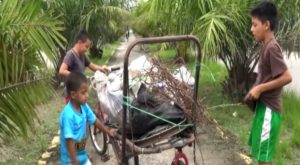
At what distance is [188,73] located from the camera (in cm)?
468

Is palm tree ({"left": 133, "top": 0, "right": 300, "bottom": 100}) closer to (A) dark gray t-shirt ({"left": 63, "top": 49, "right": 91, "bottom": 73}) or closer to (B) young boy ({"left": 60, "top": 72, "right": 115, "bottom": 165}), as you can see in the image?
(A) dark gray t-shirt ({"left": 63, "top": 49, "right": 91, "bottom": 73})

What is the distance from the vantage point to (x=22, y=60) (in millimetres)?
3178

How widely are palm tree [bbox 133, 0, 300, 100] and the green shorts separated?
3187 mm

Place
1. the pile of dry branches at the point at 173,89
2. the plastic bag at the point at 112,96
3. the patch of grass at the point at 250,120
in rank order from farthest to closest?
the patch of grass at the point at 250,120 → the plastic bag at the point at 112,96 → the pile of dry branches at the point at 173,89

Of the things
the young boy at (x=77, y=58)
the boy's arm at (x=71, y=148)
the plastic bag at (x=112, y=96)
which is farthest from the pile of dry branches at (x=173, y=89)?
the young boy at (x=77, y=58)

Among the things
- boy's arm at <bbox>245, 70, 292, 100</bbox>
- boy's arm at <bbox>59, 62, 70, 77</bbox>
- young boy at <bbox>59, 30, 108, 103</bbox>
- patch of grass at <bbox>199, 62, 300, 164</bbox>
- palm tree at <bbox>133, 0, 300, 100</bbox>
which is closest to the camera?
boy's arm at <bbox>245, 70, 292, 100</bbox>

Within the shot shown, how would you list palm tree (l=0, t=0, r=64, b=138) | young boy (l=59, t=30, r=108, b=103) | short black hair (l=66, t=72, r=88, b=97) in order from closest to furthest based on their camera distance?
palm tree (l=0, t=0, r=64, b=138), short black hair (l=66, t=72, r=88, b=97), young boy (l=59, t=30, r=108, b=103)

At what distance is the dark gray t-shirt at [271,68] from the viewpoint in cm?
417

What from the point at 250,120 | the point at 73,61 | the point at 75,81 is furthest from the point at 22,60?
the point at 250,120

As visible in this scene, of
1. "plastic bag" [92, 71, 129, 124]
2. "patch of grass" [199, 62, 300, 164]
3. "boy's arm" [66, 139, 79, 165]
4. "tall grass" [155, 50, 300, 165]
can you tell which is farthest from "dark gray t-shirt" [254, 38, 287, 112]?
"boy's arm" [66, 139, 79, 165]

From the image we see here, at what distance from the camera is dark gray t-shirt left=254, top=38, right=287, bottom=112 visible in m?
4.17

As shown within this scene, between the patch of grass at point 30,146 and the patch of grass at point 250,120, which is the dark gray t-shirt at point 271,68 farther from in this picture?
the patch of grass at point 30,146

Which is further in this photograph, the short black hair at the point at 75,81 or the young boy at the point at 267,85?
the young boy at the point at 267,85

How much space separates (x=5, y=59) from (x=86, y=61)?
3.04 meters
